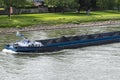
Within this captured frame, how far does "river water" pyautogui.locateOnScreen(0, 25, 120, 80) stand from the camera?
35.8 meters

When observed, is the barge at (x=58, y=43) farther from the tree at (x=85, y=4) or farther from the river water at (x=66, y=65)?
the tree at (x=85, y=4)

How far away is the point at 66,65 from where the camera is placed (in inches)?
1591

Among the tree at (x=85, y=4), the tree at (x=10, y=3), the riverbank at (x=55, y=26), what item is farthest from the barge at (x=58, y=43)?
the tree at (x=85, y=4)

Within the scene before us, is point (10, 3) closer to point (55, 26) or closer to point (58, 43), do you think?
point (55, 26)

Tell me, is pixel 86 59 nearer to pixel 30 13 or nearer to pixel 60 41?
pixel 60 41

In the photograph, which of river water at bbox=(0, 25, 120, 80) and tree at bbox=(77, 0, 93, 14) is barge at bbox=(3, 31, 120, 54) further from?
tree at bbox=(77, 0, 93, 14)

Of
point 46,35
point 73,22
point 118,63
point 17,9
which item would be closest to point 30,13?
point 17,9

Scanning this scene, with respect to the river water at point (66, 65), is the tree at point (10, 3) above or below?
above

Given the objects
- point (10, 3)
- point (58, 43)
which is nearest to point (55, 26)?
point (10, 3)

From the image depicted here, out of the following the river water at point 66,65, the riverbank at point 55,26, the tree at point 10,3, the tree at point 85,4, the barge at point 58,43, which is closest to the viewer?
the river water at point 66,65

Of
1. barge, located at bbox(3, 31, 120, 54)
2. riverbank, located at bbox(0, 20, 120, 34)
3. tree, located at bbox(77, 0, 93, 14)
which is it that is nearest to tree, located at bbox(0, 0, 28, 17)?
riverbank, located at bbox(0, 20, 120, 34)

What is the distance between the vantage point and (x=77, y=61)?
42500 mm

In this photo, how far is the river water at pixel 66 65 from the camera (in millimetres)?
35781

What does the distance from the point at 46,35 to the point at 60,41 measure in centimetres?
1317
